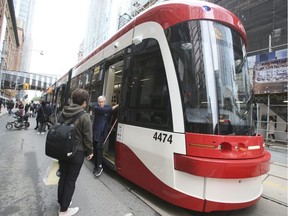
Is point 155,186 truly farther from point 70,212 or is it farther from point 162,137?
point 70,212

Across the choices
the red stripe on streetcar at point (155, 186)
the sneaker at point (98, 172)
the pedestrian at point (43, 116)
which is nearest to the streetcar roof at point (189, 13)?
the red stripe on streetcar at point (155, 186)

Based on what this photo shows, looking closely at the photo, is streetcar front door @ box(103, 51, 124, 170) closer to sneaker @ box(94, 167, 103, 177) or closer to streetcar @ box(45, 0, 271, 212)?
→ sneaker @ box(94, 167, 103, 177)

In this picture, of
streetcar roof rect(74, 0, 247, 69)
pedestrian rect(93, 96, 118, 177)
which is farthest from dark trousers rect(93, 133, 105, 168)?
streetcar roof rect(74, 0, 247, 69)

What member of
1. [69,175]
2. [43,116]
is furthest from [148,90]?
[43,116]

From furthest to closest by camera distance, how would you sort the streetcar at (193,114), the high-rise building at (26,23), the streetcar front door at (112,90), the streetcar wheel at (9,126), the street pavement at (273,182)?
the high-rise building at (26,23), the streetcar wheel at (9,126), the streetcar front door at (112,90), the street pavement at (273,182), the streetcar at (193,114)

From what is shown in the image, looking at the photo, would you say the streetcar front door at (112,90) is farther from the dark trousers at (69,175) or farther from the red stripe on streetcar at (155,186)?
the dark trousers at (69,175)

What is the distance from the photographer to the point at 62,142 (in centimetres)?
276

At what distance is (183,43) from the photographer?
3.31 m

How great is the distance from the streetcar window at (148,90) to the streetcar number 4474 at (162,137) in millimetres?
100

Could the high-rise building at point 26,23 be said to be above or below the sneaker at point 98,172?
above

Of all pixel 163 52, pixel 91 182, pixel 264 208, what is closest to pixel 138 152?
pixel 91 182

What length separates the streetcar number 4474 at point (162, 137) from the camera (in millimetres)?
3214

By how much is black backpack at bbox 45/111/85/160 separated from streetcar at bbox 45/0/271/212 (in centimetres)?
125

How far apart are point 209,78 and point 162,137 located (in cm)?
108
